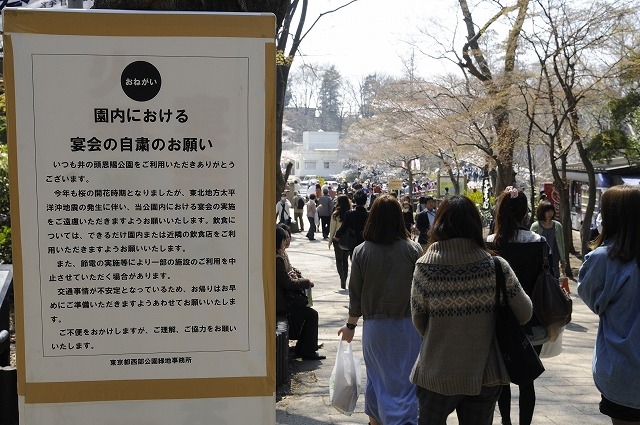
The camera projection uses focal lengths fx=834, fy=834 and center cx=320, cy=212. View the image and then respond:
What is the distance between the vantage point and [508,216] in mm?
5629

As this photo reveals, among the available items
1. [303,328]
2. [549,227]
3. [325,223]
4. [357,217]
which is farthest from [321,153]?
[303,328]

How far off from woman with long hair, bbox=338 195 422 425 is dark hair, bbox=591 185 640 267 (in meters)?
1.68

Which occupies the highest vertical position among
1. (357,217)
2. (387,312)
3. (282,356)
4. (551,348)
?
(357,217)

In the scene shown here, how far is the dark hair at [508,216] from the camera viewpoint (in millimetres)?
5613

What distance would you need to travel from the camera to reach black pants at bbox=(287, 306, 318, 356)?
27.1ft

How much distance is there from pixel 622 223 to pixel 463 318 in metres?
0.89

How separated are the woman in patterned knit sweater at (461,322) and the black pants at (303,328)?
13.5 feet

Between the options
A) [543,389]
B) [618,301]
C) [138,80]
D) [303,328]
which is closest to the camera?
[138,80]

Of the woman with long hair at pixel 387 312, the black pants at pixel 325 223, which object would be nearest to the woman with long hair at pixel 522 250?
the woman with long hair at pixel 387 312

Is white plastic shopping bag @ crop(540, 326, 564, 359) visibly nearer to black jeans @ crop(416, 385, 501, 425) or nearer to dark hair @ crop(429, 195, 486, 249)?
black jeans @ crop(416, 385, 501, 425)

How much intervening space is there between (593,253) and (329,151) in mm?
97481

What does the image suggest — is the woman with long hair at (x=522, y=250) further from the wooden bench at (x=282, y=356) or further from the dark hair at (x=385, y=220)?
the wooden bench at (x=282, y=356)

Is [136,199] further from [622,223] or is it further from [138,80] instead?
[622,223]

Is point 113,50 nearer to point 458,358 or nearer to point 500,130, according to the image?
point 458,358
